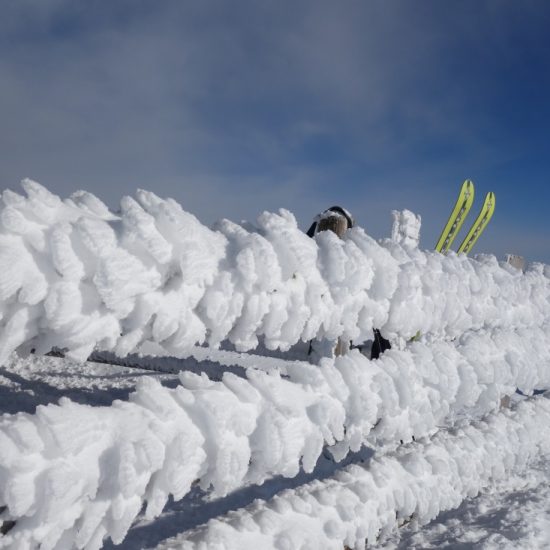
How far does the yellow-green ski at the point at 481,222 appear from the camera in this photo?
6.03m

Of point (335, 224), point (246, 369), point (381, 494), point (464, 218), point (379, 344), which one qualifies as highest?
point (464, 218)

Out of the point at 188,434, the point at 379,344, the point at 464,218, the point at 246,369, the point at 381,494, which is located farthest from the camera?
the point at 464,218

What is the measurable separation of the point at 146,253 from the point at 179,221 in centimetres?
11

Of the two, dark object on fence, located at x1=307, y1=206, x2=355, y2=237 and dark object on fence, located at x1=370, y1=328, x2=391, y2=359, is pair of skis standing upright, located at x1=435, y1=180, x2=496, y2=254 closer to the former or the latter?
dark object on fence, located at x1=370, y1=328, x2=391, y2=359

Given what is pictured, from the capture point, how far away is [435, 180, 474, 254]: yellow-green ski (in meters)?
5.80

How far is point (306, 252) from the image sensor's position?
1.18m

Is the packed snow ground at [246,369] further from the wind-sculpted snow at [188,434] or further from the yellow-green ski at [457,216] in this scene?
the yellow-green ski at [457,216]

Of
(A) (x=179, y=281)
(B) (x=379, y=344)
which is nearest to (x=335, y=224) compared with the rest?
(B) (x=379, y=344)

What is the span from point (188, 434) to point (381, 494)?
82cm

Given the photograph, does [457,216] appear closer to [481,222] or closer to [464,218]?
[464,218]

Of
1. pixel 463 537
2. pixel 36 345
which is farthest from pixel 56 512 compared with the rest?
pixel 463 537

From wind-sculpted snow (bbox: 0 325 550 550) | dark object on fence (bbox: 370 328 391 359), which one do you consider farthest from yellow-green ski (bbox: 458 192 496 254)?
wind-sculpted snow (bbox: 0 325 550 550)

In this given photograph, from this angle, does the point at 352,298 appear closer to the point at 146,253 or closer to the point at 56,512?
the point at 146,253

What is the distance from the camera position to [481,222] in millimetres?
6297
